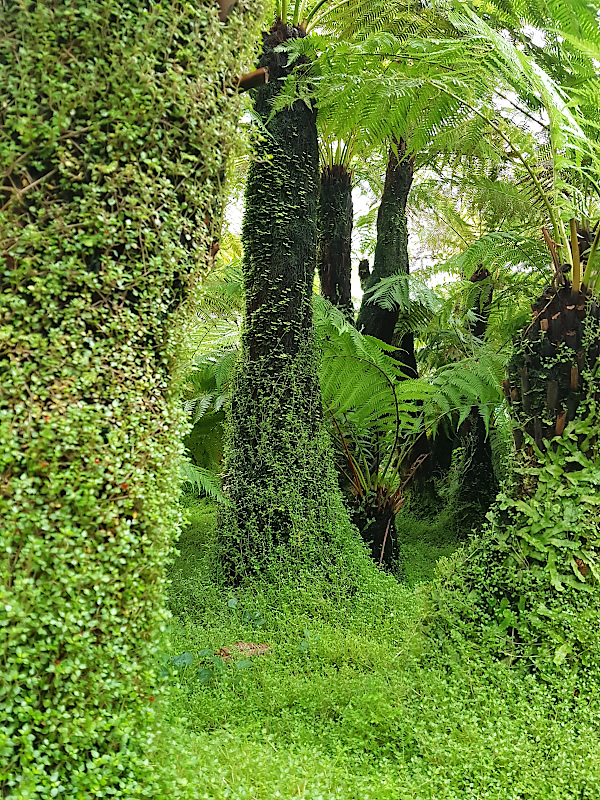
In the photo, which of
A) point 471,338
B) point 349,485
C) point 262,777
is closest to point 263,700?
point 262,777

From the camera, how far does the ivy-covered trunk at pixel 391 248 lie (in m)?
5.32

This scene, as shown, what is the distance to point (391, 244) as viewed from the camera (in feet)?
18.5

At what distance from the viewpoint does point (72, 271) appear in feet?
4.35

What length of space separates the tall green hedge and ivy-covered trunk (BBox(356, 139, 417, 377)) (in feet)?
12.8

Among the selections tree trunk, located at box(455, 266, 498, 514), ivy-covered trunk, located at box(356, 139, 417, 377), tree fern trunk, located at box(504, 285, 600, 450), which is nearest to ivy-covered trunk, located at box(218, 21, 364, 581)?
tree fern trunk, located at box(504, 285, 600, 450)

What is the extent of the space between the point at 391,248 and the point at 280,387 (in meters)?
2.56

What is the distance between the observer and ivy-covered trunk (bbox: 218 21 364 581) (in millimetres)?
3434

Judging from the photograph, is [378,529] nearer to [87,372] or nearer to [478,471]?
[478,471]

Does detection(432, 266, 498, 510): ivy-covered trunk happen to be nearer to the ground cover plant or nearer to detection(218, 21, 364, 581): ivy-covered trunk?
the ground cover plant

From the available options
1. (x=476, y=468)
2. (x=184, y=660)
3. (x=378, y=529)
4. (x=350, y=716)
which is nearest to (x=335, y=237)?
(x=476, y=468)

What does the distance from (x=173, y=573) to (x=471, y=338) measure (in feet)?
9.79

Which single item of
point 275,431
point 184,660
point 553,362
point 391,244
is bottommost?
point 184,660

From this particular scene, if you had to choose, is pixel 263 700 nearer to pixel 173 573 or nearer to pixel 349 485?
pixel 173 573

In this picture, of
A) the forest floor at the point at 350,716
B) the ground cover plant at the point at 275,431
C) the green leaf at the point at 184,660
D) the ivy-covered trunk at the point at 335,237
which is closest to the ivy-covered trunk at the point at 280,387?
the ground cover plant at the point at 275,431
